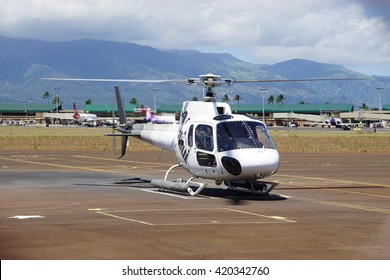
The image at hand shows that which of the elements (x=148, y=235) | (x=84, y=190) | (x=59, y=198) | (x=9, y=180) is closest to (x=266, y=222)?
(x=148, y=235)

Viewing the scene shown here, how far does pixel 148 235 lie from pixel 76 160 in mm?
34697

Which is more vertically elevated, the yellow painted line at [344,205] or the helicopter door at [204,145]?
the helicopter door at [204,145]

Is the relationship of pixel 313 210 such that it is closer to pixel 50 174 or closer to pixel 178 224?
pixel 178 224

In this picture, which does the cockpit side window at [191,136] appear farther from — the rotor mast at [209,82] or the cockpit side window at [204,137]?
the rotor mast at [209,82]

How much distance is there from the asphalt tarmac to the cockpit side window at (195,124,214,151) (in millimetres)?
1941

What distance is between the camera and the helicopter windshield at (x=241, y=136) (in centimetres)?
2600

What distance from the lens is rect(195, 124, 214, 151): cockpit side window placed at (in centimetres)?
2684

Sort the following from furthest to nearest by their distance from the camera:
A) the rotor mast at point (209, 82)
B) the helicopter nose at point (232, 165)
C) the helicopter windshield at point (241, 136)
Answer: the rotor mast at point (209, 82) → the helicopter windshield at point (241, 136) → the helicopter nose at point (232, 165)

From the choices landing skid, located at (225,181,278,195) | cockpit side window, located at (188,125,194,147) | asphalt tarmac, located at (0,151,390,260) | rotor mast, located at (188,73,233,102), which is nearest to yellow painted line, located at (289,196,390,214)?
asphalt tarmac, located at (0,151,390,260)

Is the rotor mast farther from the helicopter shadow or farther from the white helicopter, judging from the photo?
the helicopter shadow

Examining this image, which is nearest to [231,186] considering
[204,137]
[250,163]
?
[204,137]

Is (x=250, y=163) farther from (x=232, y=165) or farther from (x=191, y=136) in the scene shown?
(x=191, y=136)

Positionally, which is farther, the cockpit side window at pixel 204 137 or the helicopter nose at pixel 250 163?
the cockpit side window at pixel 204 137

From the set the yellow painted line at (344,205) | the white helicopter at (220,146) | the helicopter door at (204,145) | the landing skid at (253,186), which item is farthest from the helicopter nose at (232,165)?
the yellow painted line at (344,205)
